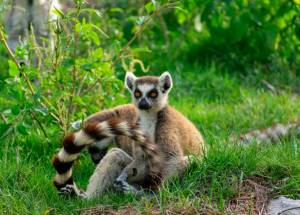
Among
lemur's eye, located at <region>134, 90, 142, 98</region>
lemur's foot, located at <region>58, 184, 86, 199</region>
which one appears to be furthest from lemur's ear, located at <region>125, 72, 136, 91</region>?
lemur's foot, located at <region>58, 184, 86, 199</region>

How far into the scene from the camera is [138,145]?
552cm

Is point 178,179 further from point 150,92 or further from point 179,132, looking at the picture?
point 150,92

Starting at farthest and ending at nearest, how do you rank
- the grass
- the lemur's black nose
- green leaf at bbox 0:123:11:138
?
green leaf at bbox 0:123:11:138, the lemur's black nose, the grass

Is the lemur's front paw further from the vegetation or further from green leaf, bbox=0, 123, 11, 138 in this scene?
green leaf, bbox=0, 123, 11, 138

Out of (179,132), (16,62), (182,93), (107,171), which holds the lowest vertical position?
(182,93)

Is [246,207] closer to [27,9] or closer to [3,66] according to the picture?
[27,9]

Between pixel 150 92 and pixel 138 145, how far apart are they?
0.73m

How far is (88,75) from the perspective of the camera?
650cm

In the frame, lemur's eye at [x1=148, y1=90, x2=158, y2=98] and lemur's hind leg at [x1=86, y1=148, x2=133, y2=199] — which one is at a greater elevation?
lemur's eye at [x1=148, y1=90, x2=158, y2=98]

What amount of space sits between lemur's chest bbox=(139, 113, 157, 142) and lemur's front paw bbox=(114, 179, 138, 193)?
0.51 meters

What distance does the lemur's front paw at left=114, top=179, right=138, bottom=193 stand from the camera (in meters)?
5.41

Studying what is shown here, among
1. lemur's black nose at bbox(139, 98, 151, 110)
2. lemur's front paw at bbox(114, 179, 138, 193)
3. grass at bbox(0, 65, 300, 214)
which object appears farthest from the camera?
lemur's black nose at bbox(139, 98, 151, 110)

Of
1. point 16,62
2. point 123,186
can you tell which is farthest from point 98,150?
point 16,62

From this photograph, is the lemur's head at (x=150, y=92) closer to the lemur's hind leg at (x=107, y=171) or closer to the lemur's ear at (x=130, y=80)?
the lemur's ear at (x=130, y=80)
